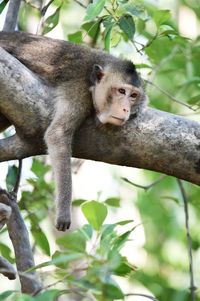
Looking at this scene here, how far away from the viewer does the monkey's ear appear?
436 centimetres

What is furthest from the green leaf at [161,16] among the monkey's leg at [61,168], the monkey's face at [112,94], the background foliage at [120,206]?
the monkey's leg at [61,168]

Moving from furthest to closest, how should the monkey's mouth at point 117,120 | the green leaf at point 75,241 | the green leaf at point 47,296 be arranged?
1. the monkey's mouth at point 117,120
2. the green leaf at point 75,241
3. the green leaf at point 47,296

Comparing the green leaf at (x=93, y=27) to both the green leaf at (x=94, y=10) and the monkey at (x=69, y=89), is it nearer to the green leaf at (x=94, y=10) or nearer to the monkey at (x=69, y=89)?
the monkey at (x=69, y=89)

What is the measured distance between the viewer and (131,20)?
416cm

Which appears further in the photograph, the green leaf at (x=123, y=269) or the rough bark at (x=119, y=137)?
the rough bark at (x=119, y=137)

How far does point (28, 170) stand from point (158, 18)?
1514mm

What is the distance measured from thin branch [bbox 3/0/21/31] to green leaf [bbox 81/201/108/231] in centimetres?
212

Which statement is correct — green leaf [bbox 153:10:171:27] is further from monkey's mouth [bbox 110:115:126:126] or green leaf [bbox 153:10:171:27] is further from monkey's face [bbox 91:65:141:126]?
monkey's mouth [bbox 110:115:126:126]

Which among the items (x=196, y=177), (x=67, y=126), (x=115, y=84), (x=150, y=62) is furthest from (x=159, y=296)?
(x=150, y=62)

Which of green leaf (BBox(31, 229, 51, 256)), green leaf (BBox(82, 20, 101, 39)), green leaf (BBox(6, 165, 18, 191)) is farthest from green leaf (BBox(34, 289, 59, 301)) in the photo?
green leaf (BBox(82, 20, 101, 39))

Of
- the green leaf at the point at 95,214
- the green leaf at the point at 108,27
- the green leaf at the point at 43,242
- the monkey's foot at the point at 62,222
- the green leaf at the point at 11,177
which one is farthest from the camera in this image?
the green leaf at the point at 11,177

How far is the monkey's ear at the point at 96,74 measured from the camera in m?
4.36

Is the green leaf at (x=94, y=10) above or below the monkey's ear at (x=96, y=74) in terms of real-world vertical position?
above

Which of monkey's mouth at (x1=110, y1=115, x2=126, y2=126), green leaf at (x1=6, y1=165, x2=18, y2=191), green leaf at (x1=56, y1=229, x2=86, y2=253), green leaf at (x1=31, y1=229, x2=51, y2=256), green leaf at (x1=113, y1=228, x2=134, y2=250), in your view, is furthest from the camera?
green leaf at (x1=6, y1=165, x2=18, y2=191)
